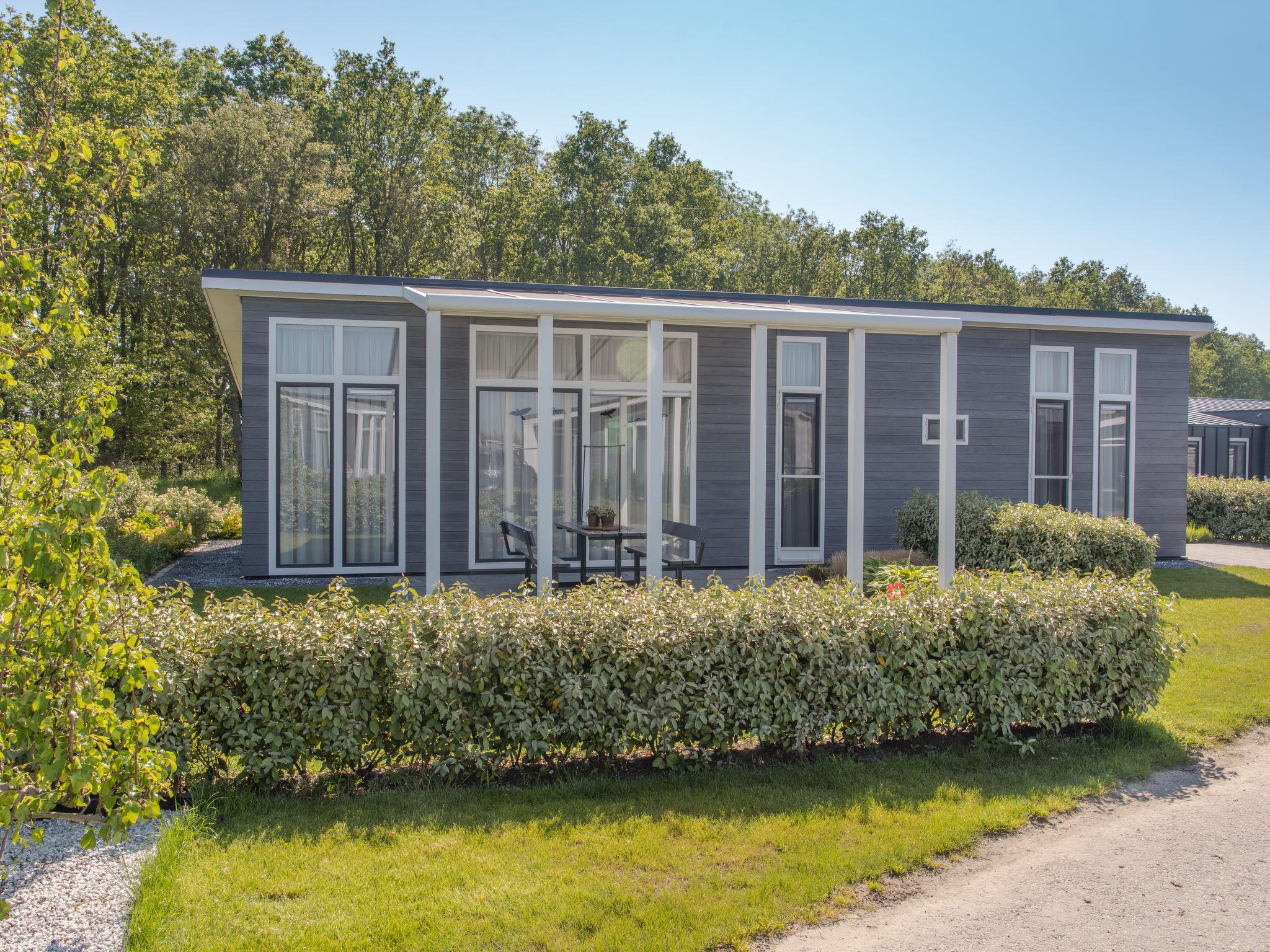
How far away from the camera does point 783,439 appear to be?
412 inches

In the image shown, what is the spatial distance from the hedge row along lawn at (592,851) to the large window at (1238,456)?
2180 cm

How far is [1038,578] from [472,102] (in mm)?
31623

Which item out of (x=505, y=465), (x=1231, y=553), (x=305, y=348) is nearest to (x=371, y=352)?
(x=305, y=348)

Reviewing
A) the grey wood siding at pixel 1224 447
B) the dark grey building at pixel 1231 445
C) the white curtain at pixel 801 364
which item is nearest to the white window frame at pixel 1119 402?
the white curtain at pixel 801 364

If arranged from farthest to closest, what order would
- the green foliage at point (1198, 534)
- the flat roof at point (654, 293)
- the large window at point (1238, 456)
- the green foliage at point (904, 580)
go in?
the large window at point (1238, 456) < the green foliage at point (1198, 534) < the flat roof at point (654, 293) < the green foliage at point (904, 580)

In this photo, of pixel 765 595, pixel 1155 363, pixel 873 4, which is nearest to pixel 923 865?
pixel 765 595

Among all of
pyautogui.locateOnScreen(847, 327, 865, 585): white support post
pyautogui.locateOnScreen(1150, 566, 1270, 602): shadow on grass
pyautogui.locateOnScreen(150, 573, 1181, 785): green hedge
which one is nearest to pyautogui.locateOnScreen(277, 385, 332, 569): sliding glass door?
pyautogui.locateOnScreen(150, 573, 1181, 785): green hedge

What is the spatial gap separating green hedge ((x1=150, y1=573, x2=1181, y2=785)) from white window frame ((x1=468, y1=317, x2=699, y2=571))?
5.19 m

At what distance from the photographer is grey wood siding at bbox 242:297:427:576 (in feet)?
30.1

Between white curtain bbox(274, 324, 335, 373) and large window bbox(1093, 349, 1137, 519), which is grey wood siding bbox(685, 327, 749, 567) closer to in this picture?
white curtain bbox(274, 324, 335, 373)

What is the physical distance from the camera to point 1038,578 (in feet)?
17.2

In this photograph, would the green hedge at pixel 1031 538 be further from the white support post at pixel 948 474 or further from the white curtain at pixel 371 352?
the white curtain at pixel 371 352

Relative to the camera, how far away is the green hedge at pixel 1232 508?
1545 centimetres

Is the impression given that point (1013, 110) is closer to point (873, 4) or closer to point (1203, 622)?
point (873, 4)
